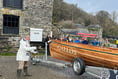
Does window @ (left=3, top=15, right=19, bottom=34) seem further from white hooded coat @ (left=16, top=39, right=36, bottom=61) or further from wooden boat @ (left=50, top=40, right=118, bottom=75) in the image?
white hooded coat @ (left=16, top=39, right=36, bottom=61)

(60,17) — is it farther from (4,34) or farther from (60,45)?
(60,45)

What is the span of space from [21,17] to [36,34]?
6.76 feet

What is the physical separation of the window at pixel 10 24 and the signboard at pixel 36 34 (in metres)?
1.36

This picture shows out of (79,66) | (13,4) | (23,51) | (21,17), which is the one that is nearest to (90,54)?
(79,66)

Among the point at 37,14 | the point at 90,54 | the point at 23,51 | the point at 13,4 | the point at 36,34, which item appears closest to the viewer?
the point at 90,54

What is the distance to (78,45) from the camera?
24.4 feet

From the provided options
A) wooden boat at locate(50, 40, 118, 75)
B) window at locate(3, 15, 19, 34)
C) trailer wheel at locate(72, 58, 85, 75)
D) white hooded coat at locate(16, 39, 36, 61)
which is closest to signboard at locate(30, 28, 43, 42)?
window at locate(3, 15, 19, 34)

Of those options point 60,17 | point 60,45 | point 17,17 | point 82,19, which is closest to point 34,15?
point 17,17

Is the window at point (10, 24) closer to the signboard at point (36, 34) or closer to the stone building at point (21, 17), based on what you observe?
the stone building at point (21, 17)

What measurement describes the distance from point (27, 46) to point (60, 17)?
49578 mm

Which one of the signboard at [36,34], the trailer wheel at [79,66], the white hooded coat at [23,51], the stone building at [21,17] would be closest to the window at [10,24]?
the stone building at [21,17]

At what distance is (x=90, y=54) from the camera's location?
22.8 ft

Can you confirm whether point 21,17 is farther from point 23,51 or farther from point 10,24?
point 23,51

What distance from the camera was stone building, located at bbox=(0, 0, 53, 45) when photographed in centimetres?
1595
